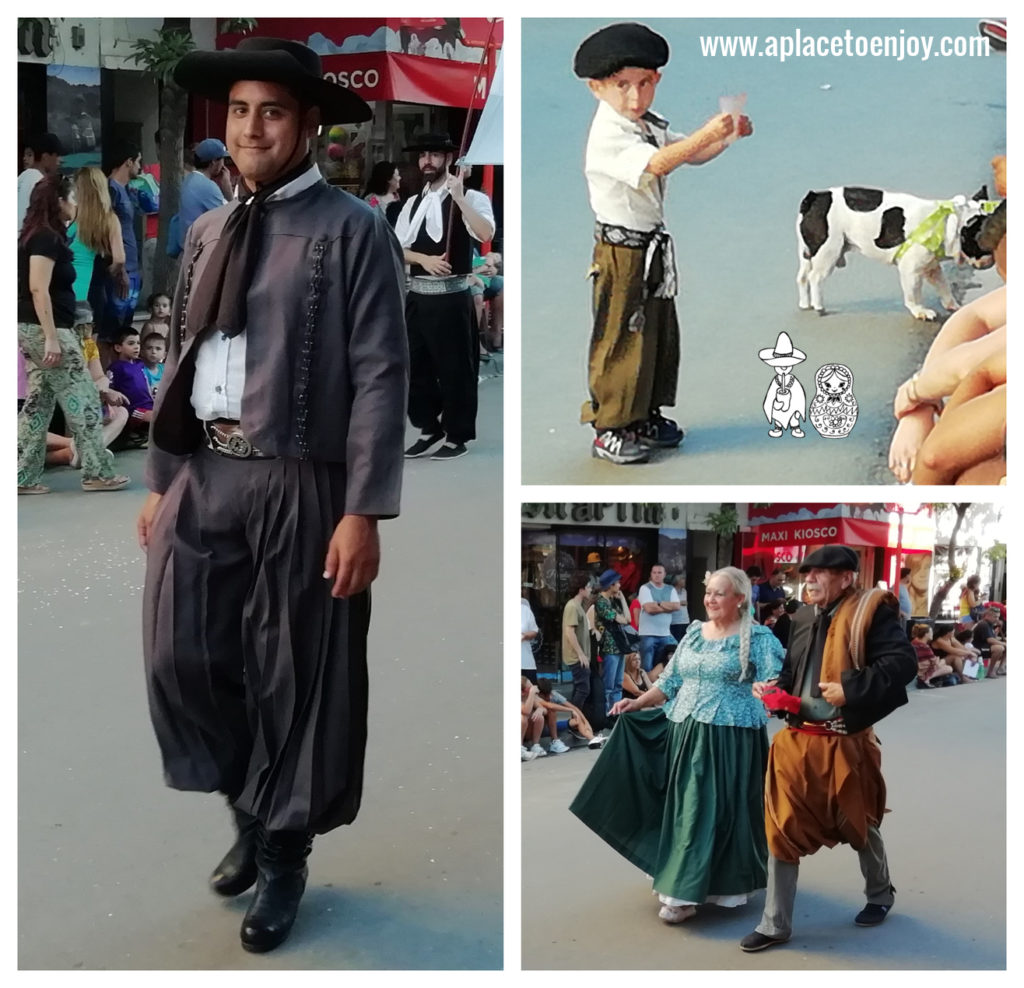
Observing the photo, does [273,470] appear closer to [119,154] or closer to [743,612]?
[119,154]

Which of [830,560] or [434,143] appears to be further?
[434,143]

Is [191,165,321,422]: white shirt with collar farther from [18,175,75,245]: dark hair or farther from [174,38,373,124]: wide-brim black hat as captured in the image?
[18,175,75,245]: dark hair

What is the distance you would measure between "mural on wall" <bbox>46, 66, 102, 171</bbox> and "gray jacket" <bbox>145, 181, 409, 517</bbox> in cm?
64

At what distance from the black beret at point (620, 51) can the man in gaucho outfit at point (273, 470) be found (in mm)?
618

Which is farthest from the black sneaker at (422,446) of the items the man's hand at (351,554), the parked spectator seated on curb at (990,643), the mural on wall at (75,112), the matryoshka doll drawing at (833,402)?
the parked spectator seated on curb at (990,643)

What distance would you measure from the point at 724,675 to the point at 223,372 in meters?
1.47

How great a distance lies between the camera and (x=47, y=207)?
12.5ft

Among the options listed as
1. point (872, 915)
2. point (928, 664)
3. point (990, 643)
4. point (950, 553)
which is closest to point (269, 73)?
point (950, 553)

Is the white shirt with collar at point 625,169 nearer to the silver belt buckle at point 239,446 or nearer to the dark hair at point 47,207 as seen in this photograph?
the silver belt buckle at point 239,446

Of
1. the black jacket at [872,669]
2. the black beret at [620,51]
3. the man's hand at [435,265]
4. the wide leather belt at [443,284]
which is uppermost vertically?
the black beret at [620,51]

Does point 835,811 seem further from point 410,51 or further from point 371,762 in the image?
point 410,51

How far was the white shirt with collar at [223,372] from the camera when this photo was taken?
3400 mm
